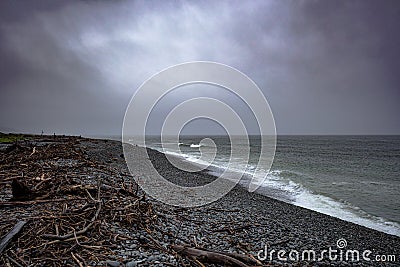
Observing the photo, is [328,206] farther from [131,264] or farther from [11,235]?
[11,235]

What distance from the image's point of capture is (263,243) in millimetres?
5875

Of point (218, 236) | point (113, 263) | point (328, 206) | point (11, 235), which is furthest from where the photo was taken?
point (328, 206)

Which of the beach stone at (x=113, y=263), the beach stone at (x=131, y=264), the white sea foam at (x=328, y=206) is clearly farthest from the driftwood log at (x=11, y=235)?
the white sea foam at (x=328, y=206)

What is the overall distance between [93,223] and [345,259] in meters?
5.77

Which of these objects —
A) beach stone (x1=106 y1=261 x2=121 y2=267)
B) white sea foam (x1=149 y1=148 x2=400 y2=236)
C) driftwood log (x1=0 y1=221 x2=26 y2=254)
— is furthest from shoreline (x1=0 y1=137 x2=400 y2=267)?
white sea foam (x1=149 y1=148 x2=400 y2=236)

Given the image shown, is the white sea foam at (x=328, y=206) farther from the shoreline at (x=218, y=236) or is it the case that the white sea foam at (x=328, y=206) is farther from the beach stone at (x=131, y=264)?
the beach stone at (x=131, y=264)

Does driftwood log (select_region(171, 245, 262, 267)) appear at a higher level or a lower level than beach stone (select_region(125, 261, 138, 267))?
higher

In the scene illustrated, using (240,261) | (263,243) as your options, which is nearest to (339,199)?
(263,243)

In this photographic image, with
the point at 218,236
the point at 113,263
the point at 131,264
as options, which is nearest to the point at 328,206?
the point at 218,236

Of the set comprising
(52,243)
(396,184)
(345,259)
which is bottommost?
(345,259)

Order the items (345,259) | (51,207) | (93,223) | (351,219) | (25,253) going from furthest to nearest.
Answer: (351,219)
(345,259)
(51,207)
(93,223)
(25,253)

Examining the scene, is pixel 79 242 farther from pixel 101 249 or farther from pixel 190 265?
pixel 190 265

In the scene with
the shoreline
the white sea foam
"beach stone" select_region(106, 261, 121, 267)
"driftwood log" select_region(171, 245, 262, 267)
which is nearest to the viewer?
"beach stone" select_region(106, 261, 121, 267)

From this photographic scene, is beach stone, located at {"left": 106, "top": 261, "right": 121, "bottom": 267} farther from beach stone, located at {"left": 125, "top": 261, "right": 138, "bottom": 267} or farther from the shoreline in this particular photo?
beach stone, located at {"left": 125, "top": 261, "right": 138, "bottom": 267}
